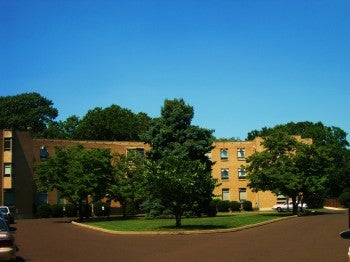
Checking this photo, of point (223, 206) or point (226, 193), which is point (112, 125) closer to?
point (226, 193)

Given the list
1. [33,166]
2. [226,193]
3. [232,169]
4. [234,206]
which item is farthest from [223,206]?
[33,166]

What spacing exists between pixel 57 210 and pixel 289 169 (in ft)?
91.7

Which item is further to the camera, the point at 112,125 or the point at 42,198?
the point at 112,125

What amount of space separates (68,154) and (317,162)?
2359 cm

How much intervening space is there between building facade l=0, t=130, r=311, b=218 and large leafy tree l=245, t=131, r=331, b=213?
2422mm

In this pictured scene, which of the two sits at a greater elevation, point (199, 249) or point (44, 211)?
point (44, 211)

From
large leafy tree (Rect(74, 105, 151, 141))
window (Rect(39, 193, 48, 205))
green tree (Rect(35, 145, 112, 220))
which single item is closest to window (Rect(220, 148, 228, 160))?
large leafy tree (Rect(74, 105, 151, 141))

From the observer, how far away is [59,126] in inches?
3782

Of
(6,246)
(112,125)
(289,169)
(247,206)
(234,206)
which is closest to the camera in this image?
(6,246)

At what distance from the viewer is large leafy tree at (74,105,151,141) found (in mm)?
90125

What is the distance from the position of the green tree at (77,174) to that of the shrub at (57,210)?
1164 centimetres

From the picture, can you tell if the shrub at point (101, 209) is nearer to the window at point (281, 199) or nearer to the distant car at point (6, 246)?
the window at point (281, 199)

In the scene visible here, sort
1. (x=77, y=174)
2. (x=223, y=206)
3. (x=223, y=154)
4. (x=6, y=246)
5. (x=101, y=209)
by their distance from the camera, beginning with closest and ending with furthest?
(x=6, y=246)
(x=77, y=174)
(x=101, y=209)
(x=223, y=206)
(x=223, y=154)

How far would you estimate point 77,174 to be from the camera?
46.6 meters
